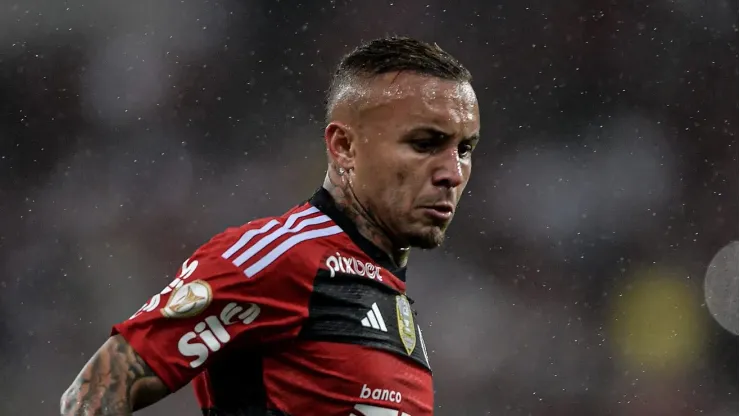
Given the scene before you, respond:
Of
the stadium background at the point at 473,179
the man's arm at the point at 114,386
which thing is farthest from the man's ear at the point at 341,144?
the stadium background at the point at 473,179

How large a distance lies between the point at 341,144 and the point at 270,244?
363mm

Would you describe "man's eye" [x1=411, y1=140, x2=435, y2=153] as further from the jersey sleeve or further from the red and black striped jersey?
the jersey sleeve

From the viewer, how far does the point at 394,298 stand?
6.79 feet

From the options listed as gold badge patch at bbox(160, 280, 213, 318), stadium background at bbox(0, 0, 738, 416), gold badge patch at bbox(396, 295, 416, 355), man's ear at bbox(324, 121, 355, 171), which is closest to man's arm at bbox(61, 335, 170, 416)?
gold badge patch at bbox(160, 280, 213, 318)

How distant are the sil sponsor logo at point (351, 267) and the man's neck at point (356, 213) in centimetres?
7

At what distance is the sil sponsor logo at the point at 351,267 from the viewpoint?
1918 mm

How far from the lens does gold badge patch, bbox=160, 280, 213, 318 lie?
1.73m

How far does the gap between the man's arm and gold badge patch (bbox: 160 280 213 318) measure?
0.10m

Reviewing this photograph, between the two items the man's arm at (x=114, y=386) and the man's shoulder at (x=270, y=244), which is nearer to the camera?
the man's arm at (x=114, y=386)

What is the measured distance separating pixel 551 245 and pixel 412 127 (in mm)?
4160

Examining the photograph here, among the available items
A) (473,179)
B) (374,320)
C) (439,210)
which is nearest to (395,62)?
(439,210)

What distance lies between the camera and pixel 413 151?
2.00m

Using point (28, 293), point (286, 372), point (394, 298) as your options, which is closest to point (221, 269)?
point (286, 372)

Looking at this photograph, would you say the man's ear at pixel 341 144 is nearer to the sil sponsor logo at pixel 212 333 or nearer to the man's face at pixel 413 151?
the man's face at pixel 413 151
